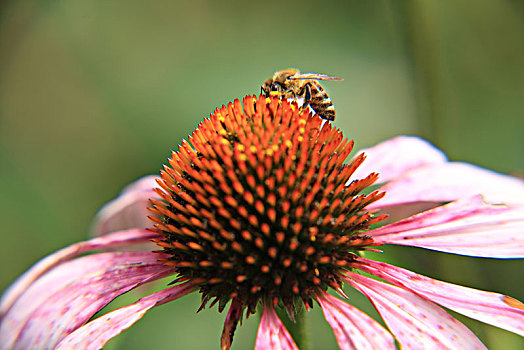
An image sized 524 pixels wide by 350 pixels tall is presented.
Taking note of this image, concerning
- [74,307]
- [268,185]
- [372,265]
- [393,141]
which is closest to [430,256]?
[393,141]

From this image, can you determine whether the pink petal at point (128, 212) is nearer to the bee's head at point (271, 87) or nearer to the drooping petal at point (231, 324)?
the bee's head at point (271, 87)

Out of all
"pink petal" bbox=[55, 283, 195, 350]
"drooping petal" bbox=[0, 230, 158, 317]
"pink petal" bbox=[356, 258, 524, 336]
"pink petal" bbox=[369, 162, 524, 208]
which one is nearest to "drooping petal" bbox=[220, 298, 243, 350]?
"pink petal" bbox=[55, 283, 195, 350]

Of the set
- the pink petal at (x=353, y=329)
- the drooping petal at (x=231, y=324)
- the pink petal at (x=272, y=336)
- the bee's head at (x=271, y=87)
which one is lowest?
the pink petal at (x=353, y=329)

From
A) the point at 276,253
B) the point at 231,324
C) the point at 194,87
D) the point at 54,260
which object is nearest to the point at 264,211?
the point at 276,253

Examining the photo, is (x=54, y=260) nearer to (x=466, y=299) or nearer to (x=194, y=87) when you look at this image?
(x=466, y=299)

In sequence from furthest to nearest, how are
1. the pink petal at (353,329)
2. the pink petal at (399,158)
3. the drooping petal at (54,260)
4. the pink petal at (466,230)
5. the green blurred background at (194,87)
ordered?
1. the green blurred background at (194,87)
2. the pink petal at (399,158)
3. the drooping petal at (54,260)
4. the pink petal at (466,230)
5. the pink petal at (353,329)

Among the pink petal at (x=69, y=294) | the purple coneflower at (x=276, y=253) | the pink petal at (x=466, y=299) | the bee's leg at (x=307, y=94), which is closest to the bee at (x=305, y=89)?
the bee's leg at (x=307, y=94)

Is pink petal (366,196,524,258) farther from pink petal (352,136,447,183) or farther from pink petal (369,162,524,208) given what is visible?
pink petal (352,136,447,183)
